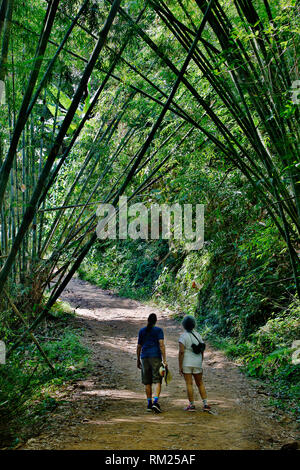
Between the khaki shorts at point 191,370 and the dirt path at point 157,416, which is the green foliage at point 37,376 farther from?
the khaki shorts at point 191,370

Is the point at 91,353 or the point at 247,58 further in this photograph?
the point at 91,353

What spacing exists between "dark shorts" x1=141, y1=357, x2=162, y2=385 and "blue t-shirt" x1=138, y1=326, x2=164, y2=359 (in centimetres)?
6

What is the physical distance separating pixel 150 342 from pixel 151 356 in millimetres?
143

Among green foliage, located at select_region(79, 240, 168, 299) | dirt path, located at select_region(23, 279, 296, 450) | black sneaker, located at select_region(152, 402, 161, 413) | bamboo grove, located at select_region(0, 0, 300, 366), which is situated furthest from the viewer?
green foliage, located at select_region(79, 240, 168, 299)

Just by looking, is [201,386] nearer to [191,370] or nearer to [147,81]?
[191,370]

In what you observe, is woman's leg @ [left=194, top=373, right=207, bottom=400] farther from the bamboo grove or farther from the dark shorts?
the bamboo grove

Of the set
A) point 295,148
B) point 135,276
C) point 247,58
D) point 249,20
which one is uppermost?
point 249,20

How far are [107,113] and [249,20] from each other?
322 cm

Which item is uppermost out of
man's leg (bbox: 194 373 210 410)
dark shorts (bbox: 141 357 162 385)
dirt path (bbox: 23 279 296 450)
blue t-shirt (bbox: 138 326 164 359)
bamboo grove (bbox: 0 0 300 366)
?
bamboo grove (bbox: 0 0 300 366)

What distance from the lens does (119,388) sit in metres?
5.51

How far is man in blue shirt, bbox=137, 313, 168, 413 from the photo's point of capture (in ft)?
14.7

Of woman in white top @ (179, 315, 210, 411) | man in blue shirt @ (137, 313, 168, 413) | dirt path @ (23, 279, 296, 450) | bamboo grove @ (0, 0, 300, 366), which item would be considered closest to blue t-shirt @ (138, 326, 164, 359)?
man in blue shirt @ (137, 313, 168, 413)
